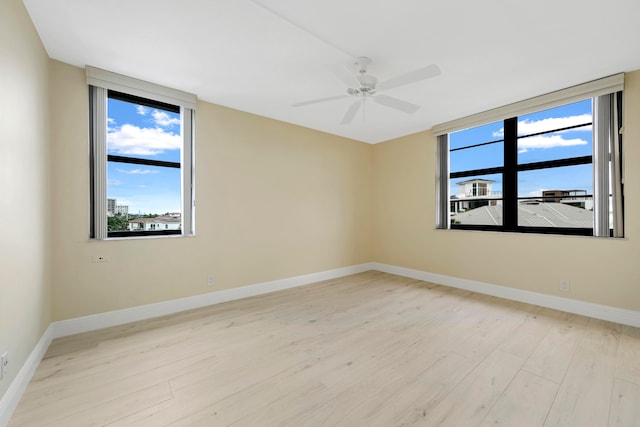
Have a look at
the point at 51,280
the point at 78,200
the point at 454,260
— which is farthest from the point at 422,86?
the point at 51,280

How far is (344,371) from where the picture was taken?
1.97m

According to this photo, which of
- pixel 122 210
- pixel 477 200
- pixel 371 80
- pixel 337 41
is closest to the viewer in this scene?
pixel 337 41

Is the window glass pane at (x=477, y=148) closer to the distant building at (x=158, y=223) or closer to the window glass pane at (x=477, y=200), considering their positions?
the window glass pane at (x=477, y=200)

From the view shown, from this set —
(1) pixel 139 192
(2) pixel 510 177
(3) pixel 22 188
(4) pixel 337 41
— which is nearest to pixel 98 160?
(1) pixel 139 192

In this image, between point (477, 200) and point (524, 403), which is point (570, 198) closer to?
point (477, 200)

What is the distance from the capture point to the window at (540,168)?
2874 millimetres

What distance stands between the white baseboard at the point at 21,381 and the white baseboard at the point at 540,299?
15.3ft

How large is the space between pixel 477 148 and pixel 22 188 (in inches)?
201

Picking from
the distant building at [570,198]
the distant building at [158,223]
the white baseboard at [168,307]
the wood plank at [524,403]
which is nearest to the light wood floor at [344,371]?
the wood plank at [524,403]

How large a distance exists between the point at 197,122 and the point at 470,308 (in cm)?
411

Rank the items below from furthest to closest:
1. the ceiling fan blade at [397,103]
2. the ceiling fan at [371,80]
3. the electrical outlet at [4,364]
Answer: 1. the ceiling fan blade at [397,103]
2. the ceiling fan at [371,80]
3. the electrical outlet at [4,364]

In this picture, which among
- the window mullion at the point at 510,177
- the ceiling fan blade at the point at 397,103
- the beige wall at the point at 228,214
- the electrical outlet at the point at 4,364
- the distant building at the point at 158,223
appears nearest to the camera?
the electrical outlet at the point at 4,364

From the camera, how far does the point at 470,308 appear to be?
3.24 meters

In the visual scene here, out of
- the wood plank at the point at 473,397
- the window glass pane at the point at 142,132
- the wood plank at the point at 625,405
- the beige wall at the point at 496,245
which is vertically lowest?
the wood plank at the point at 625,405
